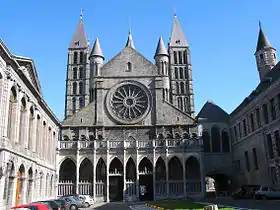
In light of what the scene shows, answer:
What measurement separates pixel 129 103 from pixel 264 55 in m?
21.0

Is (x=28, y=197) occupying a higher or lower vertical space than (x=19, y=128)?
lower

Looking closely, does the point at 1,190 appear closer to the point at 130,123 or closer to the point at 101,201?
the point at 101,201

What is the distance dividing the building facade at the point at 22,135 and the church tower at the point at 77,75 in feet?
76.2

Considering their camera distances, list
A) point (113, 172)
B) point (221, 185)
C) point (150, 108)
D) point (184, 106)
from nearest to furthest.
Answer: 1. point (113, 172)
2. point (150, 108)
3. point (221, 185)
4. point (184, 106)

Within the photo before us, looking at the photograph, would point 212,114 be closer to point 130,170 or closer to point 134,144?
point 134,144

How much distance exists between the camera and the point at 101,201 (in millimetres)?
33438

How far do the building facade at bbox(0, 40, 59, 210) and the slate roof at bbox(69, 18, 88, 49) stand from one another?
28187 millimetres

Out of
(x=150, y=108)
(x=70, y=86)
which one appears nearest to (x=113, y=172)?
(x=150, y=108)

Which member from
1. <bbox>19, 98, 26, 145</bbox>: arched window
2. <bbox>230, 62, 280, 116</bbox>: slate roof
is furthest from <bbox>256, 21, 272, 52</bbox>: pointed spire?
<bbox>19, 98, 26, 145</bbox>: arched window

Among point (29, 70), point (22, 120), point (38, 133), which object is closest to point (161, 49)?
point (38, 133)

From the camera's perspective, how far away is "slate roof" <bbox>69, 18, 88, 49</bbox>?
5729 centimetres

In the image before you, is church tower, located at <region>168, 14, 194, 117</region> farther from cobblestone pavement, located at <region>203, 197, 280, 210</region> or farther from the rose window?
cobblestone pavement, located at <region>203, 197, 280, 210</region>

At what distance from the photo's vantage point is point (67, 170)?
37.2 meters

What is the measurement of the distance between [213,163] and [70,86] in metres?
28.5
